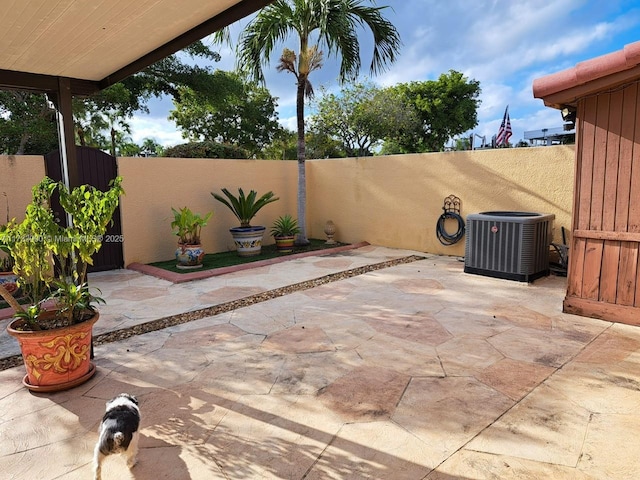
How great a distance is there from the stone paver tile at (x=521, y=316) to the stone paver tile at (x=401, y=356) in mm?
1181

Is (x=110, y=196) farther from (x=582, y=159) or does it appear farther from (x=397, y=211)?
(x=397, y=211)

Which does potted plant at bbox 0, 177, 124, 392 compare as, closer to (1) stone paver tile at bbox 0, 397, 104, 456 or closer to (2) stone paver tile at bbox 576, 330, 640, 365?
(1) stone paver tile at bbox 0, 397, 104, 456

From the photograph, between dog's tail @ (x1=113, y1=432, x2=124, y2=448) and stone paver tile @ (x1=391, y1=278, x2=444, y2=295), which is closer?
dog's tail @ (x1=113, y1=432, x2=124, y2=448)

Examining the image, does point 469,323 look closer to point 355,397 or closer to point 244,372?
point 355,397

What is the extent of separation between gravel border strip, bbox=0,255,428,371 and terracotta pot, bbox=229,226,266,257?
2.19m

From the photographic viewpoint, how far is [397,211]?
8.18 meters

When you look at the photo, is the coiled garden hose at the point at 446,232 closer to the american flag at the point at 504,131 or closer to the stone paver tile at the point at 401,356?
the american flag at the point at 504,131

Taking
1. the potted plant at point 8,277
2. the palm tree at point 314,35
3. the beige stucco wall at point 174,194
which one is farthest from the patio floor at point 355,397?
the palm tree at point 314,35

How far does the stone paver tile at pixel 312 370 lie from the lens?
2795mm

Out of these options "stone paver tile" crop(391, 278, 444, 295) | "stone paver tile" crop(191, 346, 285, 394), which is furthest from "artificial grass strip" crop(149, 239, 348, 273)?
"stone paver tile" crop(191, 346, 285, 394)

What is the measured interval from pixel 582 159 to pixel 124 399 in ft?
14.4

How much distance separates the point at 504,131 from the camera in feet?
34.5

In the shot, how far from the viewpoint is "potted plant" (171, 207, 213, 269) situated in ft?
22.5

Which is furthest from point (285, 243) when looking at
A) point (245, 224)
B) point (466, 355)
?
point (466, 355)
